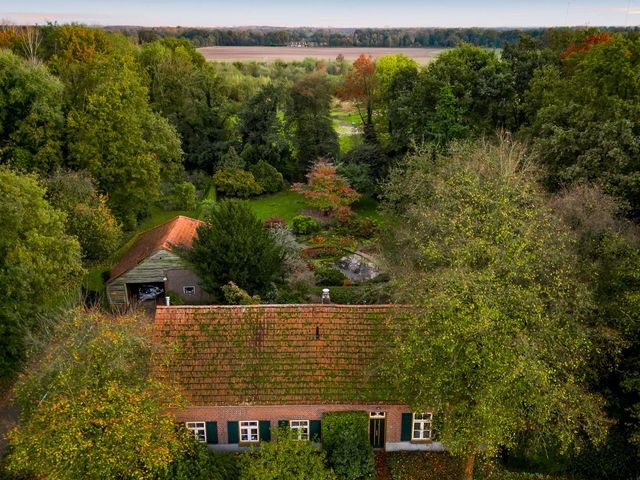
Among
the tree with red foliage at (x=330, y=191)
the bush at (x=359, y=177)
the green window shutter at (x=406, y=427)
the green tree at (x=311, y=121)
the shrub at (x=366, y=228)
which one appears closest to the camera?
the green window shutter at (x=406, y=427)

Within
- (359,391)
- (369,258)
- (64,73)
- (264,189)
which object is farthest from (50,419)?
(264,189)

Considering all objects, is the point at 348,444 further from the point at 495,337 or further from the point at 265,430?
the point at 495,337

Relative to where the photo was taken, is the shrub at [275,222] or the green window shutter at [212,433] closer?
the green window shutter at [212,433]

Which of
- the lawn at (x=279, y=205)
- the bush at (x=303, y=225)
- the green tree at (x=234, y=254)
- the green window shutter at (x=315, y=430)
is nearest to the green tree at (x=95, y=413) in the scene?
the green window shutter at (x=315, y=430)

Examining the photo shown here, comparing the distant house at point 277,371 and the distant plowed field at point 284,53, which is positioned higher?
the distant plowed field at point 284,53

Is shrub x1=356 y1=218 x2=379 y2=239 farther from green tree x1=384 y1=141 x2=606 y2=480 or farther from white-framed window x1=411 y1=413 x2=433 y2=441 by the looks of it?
white-framed window x1=411 y1=413 x2=433 y2=441

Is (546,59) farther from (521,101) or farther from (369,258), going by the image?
(369,258)

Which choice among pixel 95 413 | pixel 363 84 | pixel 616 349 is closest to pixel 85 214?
pixel 95 413

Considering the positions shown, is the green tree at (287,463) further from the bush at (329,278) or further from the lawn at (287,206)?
the lawn at (287,206)
